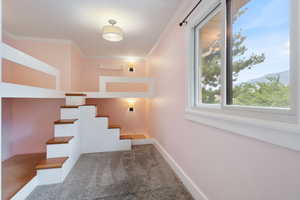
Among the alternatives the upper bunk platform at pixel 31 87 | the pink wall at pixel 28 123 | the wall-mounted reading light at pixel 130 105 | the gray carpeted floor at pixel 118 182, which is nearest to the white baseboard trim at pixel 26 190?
the gray carpeted floor at pixel 118 182

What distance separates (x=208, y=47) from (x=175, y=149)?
4.94 ft

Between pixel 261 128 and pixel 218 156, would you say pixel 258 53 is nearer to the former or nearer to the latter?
pixel 261 128

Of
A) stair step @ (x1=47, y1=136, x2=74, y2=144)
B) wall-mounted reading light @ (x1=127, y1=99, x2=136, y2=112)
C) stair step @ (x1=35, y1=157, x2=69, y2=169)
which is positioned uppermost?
wall-mounted reading light @ (x1=127, y1=99, x2=136, y2=112)

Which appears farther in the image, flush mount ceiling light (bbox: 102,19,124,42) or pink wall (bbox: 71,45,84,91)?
pink wall (bbox: 71,45,84,91)

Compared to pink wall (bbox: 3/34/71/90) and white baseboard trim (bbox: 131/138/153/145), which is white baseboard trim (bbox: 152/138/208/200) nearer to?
white baseboard trim (bbox: 131/138/153/145)

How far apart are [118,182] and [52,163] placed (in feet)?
3.03

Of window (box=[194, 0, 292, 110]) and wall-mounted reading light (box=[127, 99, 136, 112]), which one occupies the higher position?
window (box=[194, 0, 292, 110])

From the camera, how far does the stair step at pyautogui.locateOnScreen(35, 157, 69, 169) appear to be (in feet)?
5.68

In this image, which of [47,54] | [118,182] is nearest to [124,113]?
[47,54]

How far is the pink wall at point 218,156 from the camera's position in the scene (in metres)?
0.71

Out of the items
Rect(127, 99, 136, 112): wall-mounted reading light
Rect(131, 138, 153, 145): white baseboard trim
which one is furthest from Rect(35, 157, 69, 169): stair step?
Rect(127, 99, 136, 112): wall-mounted reading light

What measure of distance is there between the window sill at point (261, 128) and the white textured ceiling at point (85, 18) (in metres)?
1.67

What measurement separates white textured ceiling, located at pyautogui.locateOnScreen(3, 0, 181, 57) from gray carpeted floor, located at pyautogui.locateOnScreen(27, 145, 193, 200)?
7.94ft

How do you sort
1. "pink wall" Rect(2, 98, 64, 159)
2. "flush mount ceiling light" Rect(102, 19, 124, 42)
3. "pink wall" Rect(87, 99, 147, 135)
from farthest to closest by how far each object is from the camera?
"pink wall" Rect(87, 99, 147, 135)
"pink wall" Rect(2, 98, 64, 159)
"flush mount ceiling light" Rect(102, 19, 124, 42)
